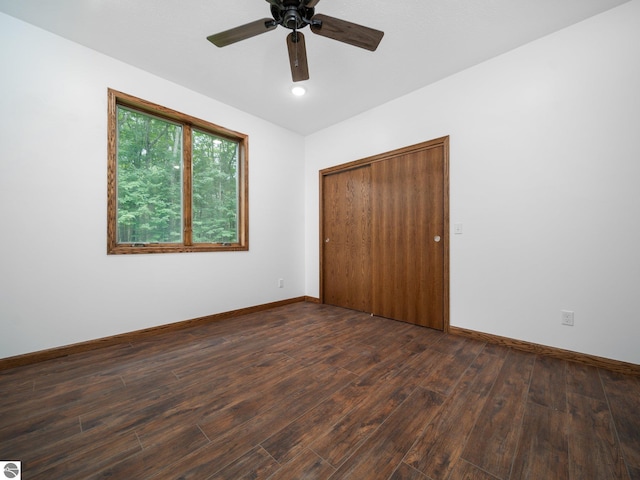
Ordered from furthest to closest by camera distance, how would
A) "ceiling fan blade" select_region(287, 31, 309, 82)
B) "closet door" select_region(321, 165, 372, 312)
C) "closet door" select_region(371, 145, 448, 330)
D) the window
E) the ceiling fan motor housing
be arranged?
"closet door" select_region(321, 165, 372, 312), "closet door" select_region(371, 145, 448, 330), the window, "ceiling fan blade" select_region(287, 31, 309, 82), the ceiling fan motor housing

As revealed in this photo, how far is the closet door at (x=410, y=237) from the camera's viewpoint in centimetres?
269

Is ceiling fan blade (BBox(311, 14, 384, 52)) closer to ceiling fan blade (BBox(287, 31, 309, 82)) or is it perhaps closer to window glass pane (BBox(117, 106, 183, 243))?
ceiling fan blade (BBox(287, 31, 309, 82))

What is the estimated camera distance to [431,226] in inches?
108

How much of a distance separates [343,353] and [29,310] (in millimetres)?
2567

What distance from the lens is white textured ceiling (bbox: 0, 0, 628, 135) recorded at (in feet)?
5.99

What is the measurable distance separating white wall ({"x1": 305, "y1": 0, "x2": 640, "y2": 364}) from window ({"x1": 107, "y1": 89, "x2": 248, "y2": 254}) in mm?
2580

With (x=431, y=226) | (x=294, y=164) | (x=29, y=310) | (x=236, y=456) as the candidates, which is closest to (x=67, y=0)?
(x=29, y=310)

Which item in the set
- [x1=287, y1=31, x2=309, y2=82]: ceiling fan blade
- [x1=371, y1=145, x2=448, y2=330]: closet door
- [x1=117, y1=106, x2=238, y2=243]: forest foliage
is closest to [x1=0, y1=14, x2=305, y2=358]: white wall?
[x1=117, y1=106, x2=238, y2=243]: forest foliage

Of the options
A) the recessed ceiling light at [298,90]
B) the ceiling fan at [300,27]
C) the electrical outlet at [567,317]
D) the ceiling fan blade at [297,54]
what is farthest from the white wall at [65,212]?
the electrical outlet at [567,317]

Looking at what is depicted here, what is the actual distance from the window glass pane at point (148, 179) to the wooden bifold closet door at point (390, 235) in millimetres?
2045

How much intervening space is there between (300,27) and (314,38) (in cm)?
50

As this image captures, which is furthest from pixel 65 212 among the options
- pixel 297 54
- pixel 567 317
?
pixel 567 317

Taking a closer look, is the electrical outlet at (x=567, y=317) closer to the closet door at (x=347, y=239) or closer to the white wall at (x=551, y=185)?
the white wall at (x=551, y=185)

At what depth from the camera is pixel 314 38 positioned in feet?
6.86
